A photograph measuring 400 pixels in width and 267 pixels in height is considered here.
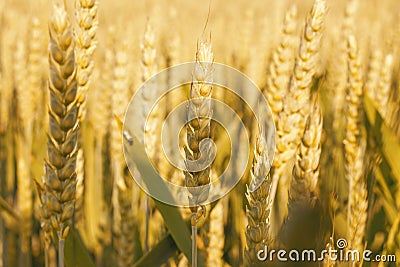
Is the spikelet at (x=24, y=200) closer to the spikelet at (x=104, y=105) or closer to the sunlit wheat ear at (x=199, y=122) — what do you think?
the spikelet at (x=104, y=105)

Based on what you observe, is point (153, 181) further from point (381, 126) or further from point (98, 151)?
point (98, 151)

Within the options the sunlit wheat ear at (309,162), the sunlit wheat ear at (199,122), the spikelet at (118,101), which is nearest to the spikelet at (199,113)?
the sunlit wheat ear at (199,122)

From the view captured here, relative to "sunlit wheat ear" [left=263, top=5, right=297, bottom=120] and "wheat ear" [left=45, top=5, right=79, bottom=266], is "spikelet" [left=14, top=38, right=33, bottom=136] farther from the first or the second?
"wheat ear" [left=45, top=5, right=79, bottom=266]

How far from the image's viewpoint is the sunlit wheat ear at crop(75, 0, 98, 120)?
1.89 ft

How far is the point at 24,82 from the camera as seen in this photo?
119 cm

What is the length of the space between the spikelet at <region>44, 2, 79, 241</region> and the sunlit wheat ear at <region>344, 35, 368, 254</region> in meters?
0.34

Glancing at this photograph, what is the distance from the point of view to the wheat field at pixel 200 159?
477 millimetres

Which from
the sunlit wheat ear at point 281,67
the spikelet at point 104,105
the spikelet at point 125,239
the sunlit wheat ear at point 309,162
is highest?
the sunlit wheat ear at point 281,67

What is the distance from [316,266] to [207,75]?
0.70ft

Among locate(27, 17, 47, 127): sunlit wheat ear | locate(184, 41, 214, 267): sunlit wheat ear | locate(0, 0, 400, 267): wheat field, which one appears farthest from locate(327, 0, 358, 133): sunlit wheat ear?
locate(184, 41, 214, 267): sunlit wheat ear

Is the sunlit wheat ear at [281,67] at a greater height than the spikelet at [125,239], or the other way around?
the sunlit wheat ear at [281,67]

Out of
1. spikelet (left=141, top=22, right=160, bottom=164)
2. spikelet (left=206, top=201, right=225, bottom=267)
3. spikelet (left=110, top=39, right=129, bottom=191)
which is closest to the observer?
spikelet (left=206, top=201, right=225, bottom=267)

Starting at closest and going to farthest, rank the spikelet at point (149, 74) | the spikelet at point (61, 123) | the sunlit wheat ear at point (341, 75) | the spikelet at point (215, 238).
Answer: the spikelet at point (61, 123) → the spikelet at point (215, 238) → the spikelet at point (149, 74) → the sunlit wheat ear at point (341, 75)

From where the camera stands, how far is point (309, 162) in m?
0.55
